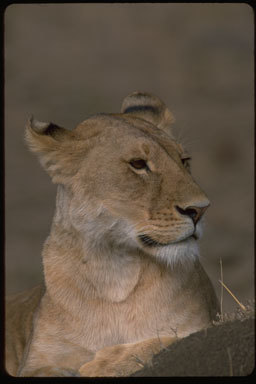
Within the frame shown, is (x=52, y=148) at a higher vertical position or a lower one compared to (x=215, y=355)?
higher

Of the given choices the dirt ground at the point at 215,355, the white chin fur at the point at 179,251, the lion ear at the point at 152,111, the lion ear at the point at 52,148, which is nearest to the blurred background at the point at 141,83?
the lion ear at the point at 152,111

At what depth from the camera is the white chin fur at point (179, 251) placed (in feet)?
13.1

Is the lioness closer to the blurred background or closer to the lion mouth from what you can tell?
the lion mouth

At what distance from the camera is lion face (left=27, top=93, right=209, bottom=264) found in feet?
13.1

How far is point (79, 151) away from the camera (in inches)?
172

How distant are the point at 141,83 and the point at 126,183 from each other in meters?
17.9

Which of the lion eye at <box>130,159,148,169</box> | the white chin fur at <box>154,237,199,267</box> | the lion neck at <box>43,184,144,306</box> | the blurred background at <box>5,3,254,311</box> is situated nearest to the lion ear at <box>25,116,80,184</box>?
the lion neck at <box>43,184,144,306</box>

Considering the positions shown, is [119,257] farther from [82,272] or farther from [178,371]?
[178,371]

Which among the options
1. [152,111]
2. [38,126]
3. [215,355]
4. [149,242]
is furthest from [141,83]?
[215,355]

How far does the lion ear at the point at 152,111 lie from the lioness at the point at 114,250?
50 centimetres

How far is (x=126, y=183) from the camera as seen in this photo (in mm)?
4176

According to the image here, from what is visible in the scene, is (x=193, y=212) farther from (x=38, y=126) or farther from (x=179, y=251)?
(x=38, y=126)

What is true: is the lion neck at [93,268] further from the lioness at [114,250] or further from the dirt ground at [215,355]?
the dirt ground at [215,355]

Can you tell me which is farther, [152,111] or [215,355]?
[152,111]
